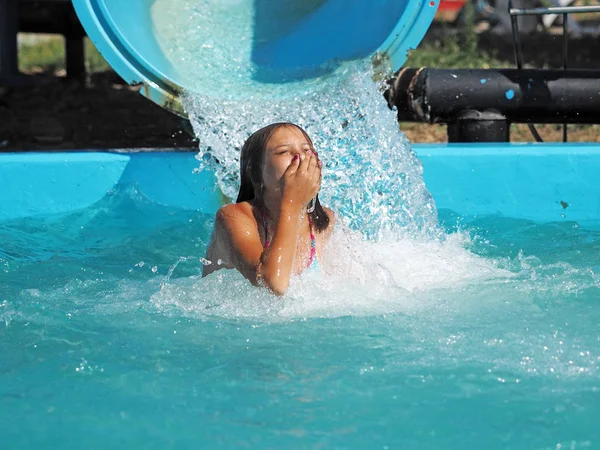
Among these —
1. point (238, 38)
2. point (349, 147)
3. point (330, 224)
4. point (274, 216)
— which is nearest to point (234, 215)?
point (274, 216)

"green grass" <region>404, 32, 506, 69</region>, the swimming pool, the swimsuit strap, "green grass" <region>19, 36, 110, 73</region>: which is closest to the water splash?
the swimming pool

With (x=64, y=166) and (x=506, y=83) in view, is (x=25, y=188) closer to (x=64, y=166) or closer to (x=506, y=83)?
(x=64, y=166)

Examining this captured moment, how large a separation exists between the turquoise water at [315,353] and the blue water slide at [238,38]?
99 centimetres

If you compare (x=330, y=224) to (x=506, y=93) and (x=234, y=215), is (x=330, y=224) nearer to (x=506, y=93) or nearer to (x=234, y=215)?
(x=234, y=215)

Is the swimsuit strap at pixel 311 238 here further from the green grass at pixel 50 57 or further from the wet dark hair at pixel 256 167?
the green grass at pixel 50 57

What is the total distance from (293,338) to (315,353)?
4.5 inches

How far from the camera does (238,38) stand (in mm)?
4383

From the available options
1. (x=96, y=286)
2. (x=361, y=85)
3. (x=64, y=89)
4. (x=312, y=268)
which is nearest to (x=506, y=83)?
(x=361, y=85)

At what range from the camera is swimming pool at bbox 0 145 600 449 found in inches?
67.6

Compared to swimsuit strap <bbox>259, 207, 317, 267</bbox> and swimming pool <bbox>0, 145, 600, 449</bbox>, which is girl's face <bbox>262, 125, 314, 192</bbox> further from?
swimming pool <bbox>0, 145, 600, 449</bbox>

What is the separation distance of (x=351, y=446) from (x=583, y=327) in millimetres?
854

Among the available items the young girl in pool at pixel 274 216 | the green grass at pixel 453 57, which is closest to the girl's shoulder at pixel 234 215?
the young girl in pool at pixel 274 216

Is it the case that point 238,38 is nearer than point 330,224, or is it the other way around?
point 330,224

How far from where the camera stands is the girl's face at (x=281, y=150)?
2.38 meters
